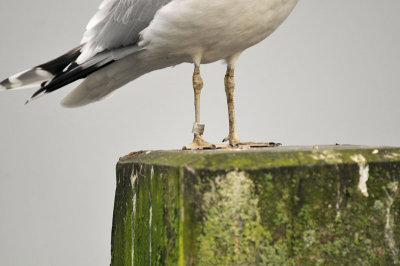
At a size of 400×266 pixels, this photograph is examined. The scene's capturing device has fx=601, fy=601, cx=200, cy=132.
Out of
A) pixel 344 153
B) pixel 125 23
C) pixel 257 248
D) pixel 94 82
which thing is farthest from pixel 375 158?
pixel 94 82

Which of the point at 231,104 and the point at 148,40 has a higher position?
the point at 148,40

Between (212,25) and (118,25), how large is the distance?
0.68 m

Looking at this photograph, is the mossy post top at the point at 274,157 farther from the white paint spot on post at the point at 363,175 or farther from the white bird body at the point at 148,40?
the white bird body at the point at 148,40

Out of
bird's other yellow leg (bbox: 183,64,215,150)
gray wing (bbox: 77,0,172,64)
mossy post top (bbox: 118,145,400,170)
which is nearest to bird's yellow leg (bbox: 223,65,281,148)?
bird's other yellow leg (bbox: 183,64,215,150)

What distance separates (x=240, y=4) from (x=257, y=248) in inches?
48.6

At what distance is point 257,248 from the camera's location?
7.50 ft

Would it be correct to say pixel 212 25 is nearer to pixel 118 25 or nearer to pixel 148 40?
pixel 148 40

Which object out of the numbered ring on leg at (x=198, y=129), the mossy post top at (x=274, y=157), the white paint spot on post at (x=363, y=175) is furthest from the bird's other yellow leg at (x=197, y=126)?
the white paint spot on post at (x=363, y=175)

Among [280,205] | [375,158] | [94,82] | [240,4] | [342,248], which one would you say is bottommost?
[342,248]

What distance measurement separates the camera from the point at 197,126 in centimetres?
323

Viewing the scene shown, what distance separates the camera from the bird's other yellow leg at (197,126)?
310cm

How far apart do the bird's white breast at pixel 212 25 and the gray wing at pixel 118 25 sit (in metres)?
0.08

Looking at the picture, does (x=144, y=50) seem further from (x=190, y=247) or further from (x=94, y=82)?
(x=190, y=247)

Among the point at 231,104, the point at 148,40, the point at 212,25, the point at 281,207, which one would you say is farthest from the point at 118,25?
the point at 281,207
